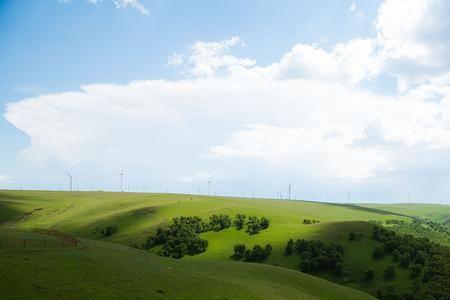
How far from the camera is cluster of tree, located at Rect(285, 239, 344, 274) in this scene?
102750 millimetres

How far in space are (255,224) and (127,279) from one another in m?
86.1

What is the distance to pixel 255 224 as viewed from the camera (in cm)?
13225

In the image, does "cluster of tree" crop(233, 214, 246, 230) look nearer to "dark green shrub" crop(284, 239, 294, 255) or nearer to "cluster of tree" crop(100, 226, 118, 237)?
"dark green shrub" crop(284, 239, 294, 255)

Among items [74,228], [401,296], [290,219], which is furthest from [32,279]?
[290,219]

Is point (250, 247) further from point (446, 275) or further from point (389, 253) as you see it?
point (446, 275)

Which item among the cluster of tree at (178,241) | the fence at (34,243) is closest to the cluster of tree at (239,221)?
the cluster of tree at (178,241)

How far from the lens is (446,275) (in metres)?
93.9

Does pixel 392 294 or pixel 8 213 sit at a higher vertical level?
pixel 8 213

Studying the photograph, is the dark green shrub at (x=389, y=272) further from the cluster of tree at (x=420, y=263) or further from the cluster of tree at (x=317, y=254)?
the cluster of tree at (x=317, y=254)

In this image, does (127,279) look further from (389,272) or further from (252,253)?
(389,272)

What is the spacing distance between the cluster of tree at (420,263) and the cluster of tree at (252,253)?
26189mm

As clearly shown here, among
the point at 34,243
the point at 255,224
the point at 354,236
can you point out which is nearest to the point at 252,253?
the point at 255,224

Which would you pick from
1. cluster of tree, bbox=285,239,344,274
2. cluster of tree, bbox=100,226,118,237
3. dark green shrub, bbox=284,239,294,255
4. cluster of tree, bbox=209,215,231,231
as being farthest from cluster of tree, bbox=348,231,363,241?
cluster of tree, bbox=100,226,118,237

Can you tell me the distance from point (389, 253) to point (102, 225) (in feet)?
280
